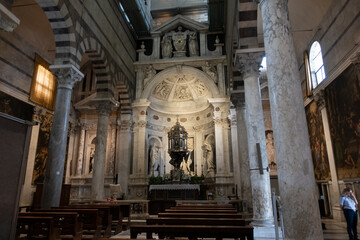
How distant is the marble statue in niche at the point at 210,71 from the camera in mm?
15677

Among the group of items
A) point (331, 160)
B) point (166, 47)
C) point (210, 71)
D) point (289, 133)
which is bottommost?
point (289, 133)

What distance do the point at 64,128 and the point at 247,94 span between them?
5.77 meters

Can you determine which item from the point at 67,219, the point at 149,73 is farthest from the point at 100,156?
the point at 67,219

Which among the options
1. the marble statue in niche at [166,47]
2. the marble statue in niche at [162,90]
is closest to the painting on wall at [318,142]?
the marble statue in niche at [162,90]

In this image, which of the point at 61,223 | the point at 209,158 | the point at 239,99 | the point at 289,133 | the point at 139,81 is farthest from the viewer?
the point at 209,158

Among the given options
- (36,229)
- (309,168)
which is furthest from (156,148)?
(309,168)

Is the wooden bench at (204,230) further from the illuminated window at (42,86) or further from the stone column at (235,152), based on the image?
the illuminated window at (42,86)

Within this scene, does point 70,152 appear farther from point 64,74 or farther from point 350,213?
point 350,213

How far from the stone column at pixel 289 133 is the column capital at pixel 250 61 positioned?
3202mm

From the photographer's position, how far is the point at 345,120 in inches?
356

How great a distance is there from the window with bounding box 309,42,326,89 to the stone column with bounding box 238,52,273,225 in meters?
4.76

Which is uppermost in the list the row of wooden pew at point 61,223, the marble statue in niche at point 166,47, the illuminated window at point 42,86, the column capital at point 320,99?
the marble statue in niche at point 166,47

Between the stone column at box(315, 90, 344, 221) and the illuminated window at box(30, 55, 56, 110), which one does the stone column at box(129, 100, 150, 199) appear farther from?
the stone column at box(315, 90, 344, 221)

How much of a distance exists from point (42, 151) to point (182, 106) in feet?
29.7
